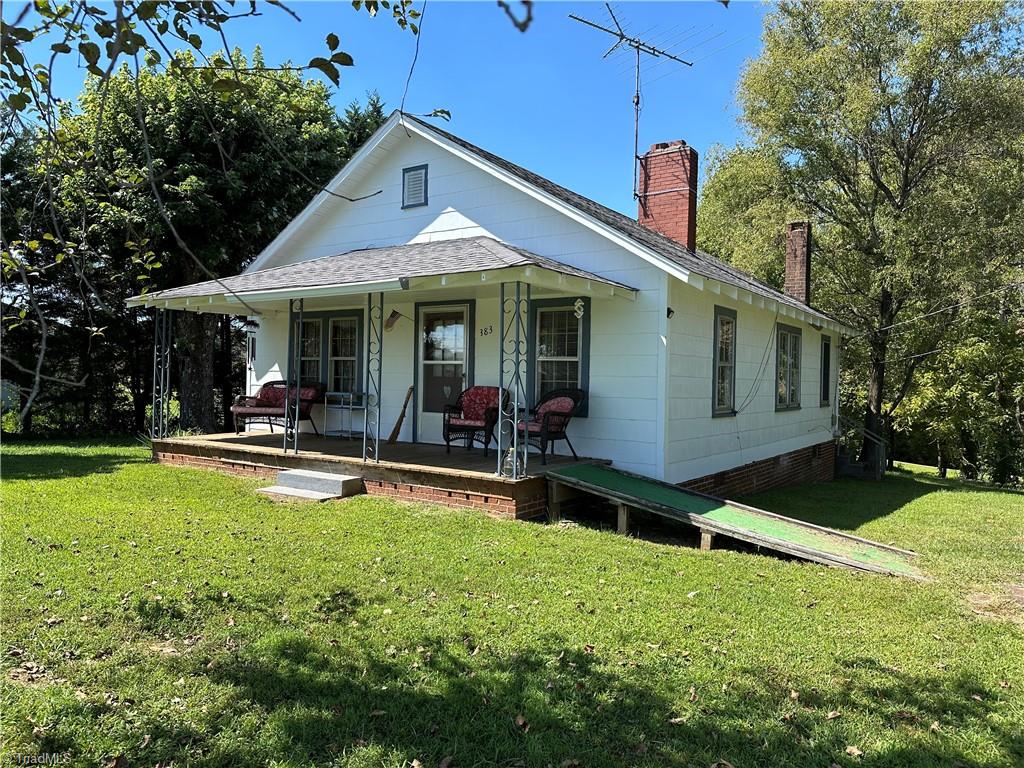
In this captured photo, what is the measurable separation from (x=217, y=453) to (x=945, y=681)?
9.69 m

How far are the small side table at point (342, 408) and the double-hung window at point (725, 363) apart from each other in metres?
5.66

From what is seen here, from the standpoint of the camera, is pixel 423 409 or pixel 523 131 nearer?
pixel 523 131

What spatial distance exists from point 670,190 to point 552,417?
7047 millimetres

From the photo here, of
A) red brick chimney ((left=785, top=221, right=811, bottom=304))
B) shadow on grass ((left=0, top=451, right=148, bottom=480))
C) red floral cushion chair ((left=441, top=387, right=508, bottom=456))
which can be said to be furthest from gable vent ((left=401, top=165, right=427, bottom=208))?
red brick chimney ((left=785, top=221, right=811, bottom=304))

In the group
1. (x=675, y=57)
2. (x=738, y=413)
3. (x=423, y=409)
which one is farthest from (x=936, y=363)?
(x=423, y=409)

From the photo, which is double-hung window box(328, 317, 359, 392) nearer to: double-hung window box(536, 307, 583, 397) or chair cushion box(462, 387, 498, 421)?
chair cushion box(462, 387, 498, 421)

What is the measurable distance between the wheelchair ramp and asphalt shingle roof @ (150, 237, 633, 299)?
2.35m

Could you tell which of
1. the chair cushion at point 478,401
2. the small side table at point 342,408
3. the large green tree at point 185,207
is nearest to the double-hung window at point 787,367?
the chair cushion at point 478,401

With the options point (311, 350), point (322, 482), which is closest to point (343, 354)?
point (311, 350)

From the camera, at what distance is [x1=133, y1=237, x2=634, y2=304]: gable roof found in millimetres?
7994

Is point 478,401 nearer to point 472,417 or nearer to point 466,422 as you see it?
point 472,417

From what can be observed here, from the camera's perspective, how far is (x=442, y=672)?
3.91 m

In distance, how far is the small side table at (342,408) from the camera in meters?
11.7

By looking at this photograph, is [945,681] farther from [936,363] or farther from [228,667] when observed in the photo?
[936,363]
